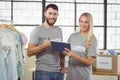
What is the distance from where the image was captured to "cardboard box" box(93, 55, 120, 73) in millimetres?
3984

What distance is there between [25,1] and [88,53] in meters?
2.94

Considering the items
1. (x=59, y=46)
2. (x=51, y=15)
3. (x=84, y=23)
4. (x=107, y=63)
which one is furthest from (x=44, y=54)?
(x=107, y=63)

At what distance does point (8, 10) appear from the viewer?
528cm

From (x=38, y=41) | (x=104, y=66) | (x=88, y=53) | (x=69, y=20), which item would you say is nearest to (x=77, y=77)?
(x=88, y=53)

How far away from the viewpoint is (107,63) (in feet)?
13.1

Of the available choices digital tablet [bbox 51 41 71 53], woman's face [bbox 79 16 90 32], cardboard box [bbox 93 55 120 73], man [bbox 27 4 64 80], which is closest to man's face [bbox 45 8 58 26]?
man [bbox 27 4 64 80]

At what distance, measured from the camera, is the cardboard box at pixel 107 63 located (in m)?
3.98

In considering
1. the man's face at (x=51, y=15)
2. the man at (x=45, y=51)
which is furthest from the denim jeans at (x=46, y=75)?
the man's face at (x=51, y=15)

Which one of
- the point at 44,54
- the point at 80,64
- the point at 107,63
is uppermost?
the point at 44,54

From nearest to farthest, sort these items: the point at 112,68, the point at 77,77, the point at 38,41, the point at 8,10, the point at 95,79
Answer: the point at 38,41, the point at 77,77, the point at 112,68, the point at 95,79, the point at 8,10

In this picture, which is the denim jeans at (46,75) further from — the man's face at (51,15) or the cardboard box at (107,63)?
the cardboard box at (107,63)

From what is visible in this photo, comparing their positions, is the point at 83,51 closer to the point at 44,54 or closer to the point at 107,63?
the point at 44,54

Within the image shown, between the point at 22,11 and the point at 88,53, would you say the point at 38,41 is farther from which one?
the point at 22,11

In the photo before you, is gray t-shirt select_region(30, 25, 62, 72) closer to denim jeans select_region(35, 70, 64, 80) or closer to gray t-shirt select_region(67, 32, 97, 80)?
denim jeans select_region(35, 70, 64, 80)
